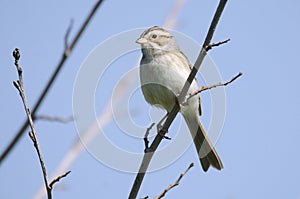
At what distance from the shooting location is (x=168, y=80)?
16.2 ft

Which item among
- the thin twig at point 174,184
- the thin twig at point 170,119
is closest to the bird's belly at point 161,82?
the thin twig at point 170,119

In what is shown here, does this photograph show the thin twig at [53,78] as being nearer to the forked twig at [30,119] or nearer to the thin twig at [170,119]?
the forked twig at [30,119]

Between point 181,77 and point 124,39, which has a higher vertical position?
point 124,39

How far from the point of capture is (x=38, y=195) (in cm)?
318

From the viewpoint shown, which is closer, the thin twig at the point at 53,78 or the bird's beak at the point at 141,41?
the thin twig at the point at 53,78

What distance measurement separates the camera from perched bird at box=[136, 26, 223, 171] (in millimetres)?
4953

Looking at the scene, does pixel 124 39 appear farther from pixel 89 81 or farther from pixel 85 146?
pixel 85 146

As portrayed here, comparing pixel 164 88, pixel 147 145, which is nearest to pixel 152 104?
pixel 164 88

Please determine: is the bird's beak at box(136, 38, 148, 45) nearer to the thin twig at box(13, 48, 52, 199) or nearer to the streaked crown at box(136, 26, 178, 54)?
the streaked crown at box(136, 26, 178, 54)

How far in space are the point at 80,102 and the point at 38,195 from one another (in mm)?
1280

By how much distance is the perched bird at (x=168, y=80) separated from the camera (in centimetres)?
495

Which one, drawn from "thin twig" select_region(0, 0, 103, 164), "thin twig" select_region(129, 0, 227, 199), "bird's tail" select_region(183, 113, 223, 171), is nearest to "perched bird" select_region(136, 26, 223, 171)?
"bird's tail" select_region(183, 113, 223, 171)

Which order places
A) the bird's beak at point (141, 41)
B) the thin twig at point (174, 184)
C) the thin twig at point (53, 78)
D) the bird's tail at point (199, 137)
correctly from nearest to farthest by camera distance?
the thin twig at point (53, 78) → the thin twig at point (174, 184) → the bird's beak at point (141, 41) → the bird's tail at point (199, 137)

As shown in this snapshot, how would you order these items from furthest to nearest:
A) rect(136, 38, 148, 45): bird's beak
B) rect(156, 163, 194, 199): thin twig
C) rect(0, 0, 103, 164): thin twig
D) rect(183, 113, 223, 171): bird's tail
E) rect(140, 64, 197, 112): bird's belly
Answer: rect(183, 113, 223, 171): bird's tail
rect(136, 38, 148, 45): bird's beak
rect(140, 64, 197, 112): bird's belly
rect(156, 163, 194, 199): thin twig
rect(0, 0, 103, 164): thin twig
